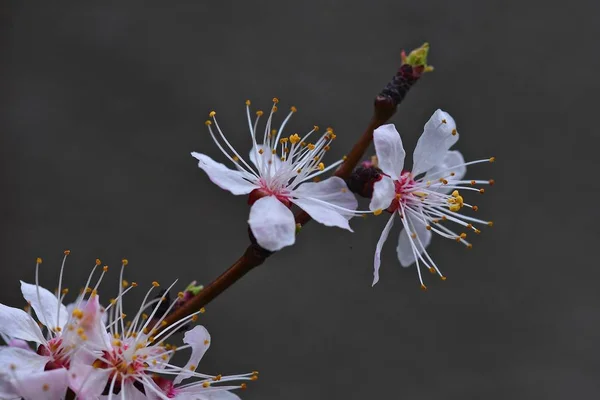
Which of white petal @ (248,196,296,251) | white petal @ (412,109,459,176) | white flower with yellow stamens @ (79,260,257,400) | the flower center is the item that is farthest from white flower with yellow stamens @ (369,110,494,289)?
the flower center

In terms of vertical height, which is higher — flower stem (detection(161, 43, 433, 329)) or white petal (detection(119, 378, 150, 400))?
flower stem (detection(161, 43, 433, 329))

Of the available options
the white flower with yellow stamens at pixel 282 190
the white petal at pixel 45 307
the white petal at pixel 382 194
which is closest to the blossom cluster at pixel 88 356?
the white petal at pixel 45 307

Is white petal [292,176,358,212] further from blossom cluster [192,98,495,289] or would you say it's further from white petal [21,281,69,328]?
white petal [21,281,69,328]

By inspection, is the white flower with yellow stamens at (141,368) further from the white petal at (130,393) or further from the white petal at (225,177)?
the white petal at (225,177)

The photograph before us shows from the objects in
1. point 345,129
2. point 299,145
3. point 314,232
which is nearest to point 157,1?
point 345,129

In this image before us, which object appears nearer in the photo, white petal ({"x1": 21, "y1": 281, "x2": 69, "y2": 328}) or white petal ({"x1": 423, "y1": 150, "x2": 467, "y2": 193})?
white petal ({"x1": 21, "y1": 281, "x2": 69, "y2": 328})

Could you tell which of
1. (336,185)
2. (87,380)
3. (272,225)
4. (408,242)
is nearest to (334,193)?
(336,185)
